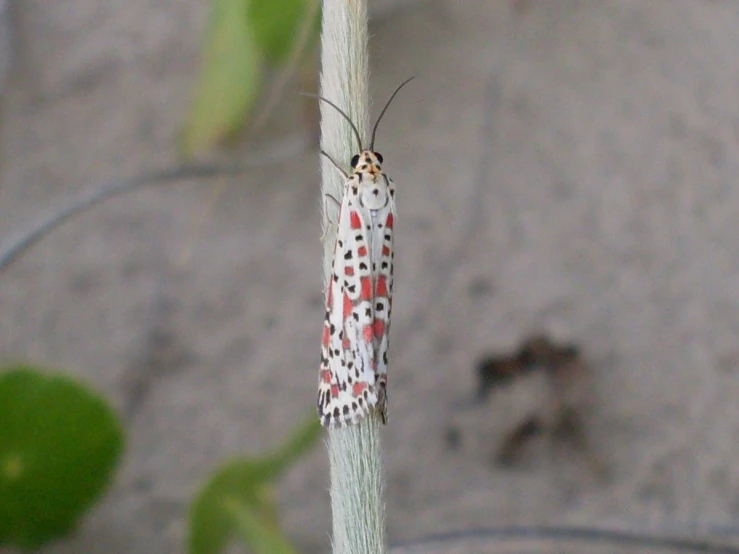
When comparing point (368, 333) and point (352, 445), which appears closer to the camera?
point (352, 445)

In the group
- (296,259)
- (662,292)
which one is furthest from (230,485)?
(662,292)

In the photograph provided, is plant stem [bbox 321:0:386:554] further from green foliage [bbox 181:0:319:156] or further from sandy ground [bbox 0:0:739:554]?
sandy ground [bbox 0:0:739:554]

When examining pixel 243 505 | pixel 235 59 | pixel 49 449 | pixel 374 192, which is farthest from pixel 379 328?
pixel 235 59

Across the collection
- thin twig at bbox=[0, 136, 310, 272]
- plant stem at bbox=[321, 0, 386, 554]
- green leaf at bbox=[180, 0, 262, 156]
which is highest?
green leaf at bbox=[180, 0, 262, 156]

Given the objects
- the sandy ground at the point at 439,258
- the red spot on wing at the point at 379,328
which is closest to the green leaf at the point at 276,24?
the sandy ground at the point at 439,258

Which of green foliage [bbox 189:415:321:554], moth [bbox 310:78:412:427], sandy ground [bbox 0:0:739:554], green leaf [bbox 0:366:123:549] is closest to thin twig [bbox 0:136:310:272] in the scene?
sandy ground [bbox 0:0:739:554]

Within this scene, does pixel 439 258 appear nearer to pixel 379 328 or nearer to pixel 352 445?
pixel 379 328

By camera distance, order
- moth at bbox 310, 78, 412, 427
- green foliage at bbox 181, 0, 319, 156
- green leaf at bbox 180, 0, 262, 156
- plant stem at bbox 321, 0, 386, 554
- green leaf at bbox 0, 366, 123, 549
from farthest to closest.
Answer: green leaf at bbox 180, 0, 262, 156 → green foliage at bbox 181, 0, 319, 156 → green leaf at bbox 0, 366, 123, 549 → moth at bbox 310, 78, 412, 427 → plant stem at bbox 321, 0, 386, 554
